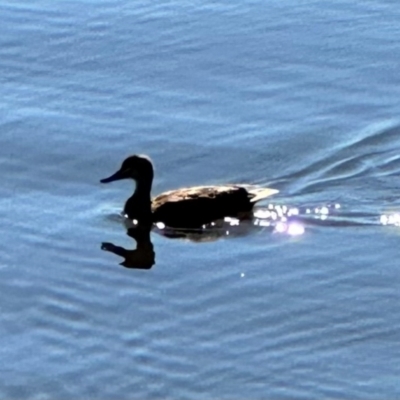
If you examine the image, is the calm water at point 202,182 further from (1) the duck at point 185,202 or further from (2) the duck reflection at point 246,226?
(1) the duck at point 185,202

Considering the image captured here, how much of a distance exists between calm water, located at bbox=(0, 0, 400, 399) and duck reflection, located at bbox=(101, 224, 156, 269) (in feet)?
0.40

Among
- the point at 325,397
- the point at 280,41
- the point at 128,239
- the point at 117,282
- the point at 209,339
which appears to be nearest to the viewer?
the point at 325,397

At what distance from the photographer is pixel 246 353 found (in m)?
13.6

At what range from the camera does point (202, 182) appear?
17125 millimetres

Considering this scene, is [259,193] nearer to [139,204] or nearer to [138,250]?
[139,204]

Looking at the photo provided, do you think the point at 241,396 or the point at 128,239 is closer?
the point at 241,396

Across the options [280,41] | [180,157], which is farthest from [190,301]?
[280,41]

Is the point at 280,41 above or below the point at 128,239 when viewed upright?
above

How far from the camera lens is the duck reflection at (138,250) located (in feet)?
51.2

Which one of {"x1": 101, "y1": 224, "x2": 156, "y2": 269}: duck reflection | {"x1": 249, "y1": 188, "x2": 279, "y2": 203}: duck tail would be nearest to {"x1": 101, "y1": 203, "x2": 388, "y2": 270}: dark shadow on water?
{"x1": 101, "y1": 224, "x2": 156, "y2": 269}: duck reflection

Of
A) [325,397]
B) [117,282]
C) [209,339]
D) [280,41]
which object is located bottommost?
[325,397]

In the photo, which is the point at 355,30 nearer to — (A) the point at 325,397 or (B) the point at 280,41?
(B) the point at 280,41

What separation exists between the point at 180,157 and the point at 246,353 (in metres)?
4.23

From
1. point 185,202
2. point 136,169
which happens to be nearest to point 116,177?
point 136,169
